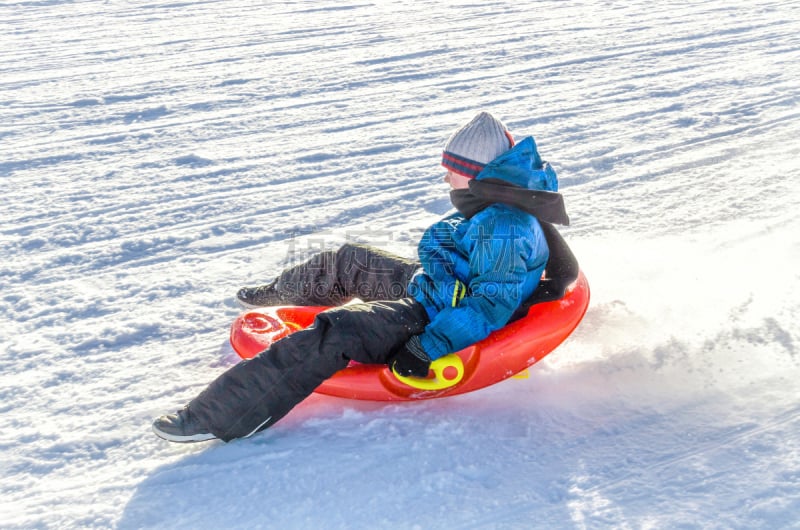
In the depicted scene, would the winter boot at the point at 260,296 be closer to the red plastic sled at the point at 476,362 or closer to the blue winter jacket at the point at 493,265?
the red plastic sled at the point at 476,362

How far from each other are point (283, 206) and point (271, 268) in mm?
640

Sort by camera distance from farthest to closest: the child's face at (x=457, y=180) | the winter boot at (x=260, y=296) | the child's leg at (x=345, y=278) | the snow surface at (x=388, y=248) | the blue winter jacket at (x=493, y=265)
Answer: the winter boot at (x=260, y=296)
the child's leg at (x=345, y=278)
the child's face at (x=457, y=180)
the blue winter jacket at (x=493, y=265)
the snow surface at (x=388, y=248)

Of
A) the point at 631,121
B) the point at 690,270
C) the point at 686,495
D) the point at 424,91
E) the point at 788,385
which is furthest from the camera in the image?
the point at 424,91

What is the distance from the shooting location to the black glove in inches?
82.3

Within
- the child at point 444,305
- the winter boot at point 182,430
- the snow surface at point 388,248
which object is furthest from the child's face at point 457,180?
the winter boot at point 182,430

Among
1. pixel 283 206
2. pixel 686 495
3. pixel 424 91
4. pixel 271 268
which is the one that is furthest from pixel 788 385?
pixel 424 91

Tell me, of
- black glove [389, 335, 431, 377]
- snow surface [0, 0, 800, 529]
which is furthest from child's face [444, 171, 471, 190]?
snow surface [0, 0, 800, 529]

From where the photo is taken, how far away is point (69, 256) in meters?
3.19

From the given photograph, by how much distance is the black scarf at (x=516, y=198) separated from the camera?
2109mm

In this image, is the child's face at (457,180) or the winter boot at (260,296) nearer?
the child's face at (457,180)

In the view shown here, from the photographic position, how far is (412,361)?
6.89ft

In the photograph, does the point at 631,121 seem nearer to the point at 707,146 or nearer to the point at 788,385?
the point at 707,146

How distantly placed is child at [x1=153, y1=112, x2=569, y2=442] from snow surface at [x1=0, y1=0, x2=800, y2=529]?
140mm

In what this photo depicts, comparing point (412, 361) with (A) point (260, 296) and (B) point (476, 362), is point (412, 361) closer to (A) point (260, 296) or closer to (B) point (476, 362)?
(B) point (476, 362)
